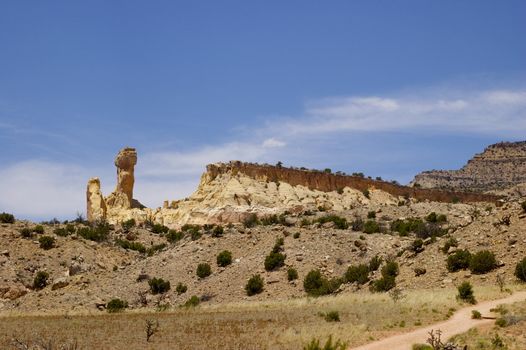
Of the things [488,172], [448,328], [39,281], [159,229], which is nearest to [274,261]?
[39,281]

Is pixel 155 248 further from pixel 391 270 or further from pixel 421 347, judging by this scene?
pixel 421 347

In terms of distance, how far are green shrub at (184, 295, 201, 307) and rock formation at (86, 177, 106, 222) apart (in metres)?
38.8

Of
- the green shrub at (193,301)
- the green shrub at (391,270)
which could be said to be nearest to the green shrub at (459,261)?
the green shrub at (391,270)

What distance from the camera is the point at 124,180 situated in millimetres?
72250

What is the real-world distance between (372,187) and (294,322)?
65.6m

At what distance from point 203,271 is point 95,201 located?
1486 inches

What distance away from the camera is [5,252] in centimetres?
4700

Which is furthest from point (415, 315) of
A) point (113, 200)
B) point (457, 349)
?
point (113, 200)

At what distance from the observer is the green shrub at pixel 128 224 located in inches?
2464

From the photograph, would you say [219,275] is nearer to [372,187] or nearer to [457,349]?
[457,349]

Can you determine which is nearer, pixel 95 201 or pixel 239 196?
pixel 239 196

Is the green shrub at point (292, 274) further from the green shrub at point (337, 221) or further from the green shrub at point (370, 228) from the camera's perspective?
the green shrub at point (337, 221)

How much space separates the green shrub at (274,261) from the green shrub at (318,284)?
3037 millimetres

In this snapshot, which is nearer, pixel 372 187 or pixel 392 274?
pixel 392 274
